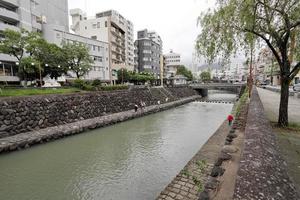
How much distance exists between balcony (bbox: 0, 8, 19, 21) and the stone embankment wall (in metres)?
16.8

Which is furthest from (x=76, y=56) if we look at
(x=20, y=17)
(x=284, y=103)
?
Answer: (x=284, y=103)

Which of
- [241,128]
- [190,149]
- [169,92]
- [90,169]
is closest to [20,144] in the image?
[90,169]

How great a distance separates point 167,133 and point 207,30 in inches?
297

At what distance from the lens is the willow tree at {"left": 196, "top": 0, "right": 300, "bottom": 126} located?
6.59 m

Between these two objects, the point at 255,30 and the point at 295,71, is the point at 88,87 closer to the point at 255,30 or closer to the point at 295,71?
the point at 255,30

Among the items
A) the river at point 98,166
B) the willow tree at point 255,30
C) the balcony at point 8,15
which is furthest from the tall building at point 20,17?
the willow tree at point 255,30

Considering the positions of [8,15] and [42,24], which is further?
[42,24]

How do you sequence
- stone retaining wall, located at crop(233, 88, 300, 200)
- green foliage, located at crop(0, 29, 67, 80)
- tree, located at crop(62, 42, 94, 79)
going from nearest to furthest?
stone retaining wall, located at crop(233, 88, 300, 200) → green foliage, located at crop(0, 29, 67, 80) → tree, located at crop(62, 42, 94, 79)

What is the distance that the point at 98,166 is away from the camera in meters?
8.02

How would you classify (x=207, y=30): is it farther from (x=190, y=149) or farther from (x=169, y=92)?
(x=169, y=92)

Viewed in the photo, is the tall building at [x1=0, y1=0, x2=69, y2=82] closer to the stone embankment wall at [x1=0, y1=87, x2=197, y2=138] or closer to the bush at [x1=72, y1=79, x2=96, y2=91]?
the bush at [x1=72, y1=79, x2=96, y2=91]

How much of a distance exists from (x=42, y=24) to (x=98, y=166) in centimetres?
2921

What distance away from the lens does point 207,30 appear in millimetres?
→ 7684

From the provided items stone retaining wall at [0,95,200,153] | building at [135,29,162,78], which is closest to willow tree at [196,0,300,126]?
stone retaining wall at [0,95,200,153]
